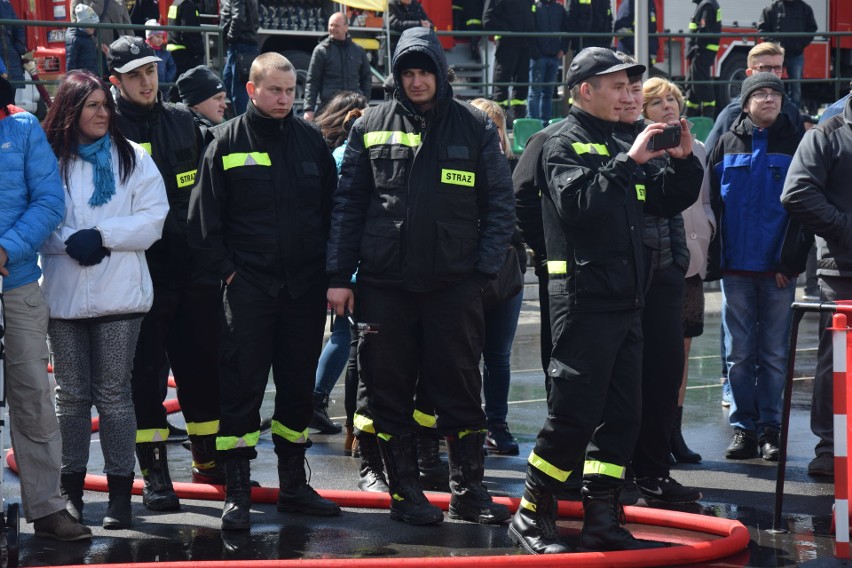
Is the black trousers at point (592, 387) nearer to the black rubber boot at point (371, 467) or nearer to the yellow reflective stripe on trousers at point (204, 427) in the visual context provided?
the black rubber boot at point (371, 467)

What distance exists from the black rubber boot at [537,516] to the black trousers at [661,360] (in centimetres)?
113

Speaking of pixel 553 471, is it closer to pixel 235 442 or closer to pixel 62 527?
pixel 235 442

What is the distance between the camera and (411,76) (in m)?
5.92

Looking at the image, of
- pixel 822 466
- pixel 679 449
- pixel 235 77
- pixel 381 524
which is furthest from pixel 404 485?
pixel 235 77

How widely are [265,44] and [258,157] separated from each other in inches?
440

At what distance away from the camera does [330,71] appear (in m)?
14.3

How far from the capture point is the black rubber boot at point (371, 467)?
6.60 meters

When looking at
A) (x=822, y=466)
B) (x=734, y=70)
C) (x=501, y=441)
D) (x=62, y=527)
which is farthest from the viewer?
(x=734, y=70)

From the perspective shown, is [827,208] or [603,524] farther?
[827,208]

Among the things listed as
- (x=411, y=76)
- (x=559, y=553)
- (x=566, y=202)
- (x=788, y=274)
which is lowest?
(x=559, y=553)

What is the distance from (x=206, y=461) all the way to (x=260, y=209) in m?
1.56

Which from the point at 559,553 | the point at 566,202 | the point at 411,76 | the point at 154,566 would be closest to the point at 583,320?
the point at 566,202

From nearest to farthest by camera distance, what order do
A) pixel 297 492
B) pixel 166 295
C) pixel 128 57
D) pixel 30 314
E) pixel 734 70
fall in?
pixel 30 314 < pixel 297 492 < pixel 128 57 < pixel 166 295 < pixel 734 70

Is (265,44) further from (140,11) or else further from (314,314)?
(314,314)
